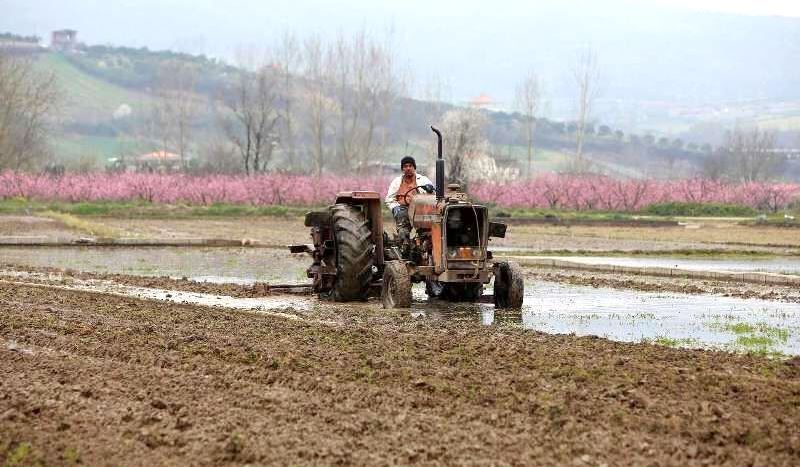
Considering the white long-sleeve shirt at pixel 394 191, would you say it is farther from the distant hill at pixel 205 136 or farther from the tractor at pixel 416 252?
the distant hill at pixel 205 136

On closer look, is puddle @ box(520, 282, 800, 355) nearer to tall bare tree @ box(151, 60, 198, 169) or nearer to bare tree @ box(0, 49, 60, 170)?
bare tree @ box(0, 49, 60, 170)

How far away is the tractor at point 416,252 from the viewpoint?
17.9 m

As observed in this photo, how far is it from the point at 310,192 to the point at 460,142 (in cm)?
1464

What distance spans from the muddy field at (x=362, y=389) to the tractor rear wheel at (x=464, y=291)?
0.45 meters

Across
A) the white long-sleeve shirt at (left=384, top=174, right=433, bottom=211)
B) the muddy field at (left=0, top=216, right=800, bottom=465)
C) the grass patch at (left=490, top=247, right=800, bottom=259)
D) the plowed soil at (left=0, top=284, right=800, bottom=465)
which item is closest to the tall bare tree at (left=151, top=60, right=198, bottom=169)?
the grass patch at (left=490, top=247, right=800, bottom=259)

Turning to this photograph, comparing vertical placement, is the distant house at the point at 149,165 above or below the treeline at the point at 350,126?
below

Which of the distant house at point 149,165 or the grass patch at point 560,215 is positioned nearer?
the grass patch at point 560,215

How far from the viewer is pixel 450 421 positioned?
32.2 feet

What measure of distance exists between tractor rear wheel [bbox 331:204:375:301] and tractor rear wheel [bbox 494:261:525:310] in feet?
5.65

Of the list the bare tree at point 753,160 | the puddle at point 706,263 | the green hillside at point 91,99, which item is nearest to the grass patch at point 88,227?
the puddle at point 706,263

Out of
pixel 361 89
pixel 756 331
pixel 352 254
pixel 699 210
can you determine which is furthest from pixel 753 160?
pixel 756 331

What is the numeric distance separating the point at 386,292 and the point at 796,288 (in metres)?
7.43

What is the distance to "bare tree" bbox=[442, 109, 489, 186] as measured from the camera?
70.2 meters

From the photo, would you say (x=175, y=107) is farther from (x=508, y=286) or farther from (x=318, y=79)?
(x=508, y=286)
